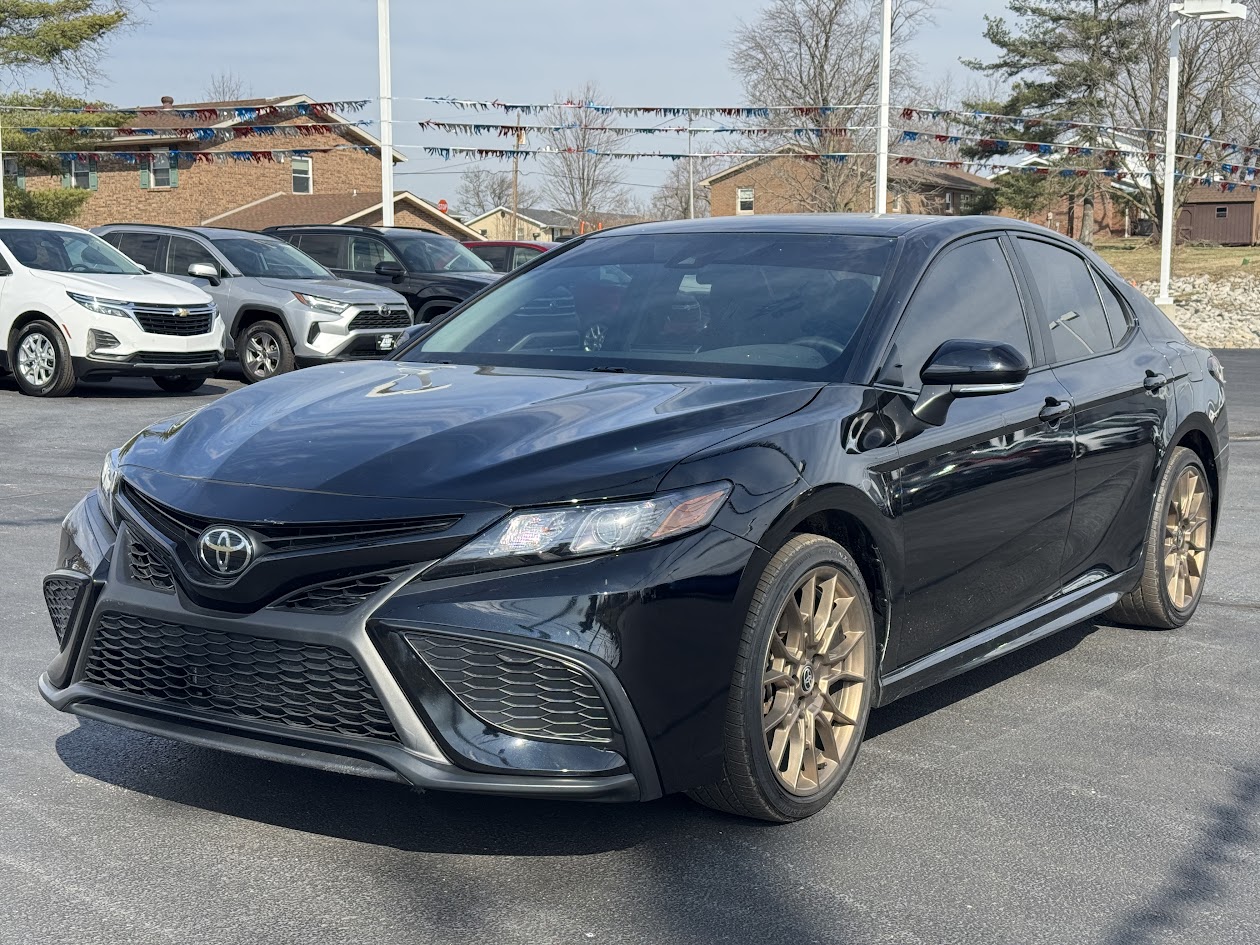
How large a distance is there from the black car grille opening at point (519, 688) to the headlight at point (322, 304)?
46.1ft

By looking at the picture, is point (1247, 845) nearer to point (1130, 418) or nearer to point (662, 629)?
point (662, 629)

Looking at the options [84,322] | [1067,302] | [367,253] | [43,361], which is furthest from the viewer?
[367,253]

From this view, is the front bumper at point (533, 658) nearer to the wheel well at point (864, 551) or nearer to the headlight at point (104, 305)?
the wheel well at point (864, 551)

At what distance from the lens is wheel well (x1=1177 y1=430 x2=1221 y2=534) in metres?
6.30

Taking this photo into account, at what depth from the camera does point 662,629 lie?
348cm

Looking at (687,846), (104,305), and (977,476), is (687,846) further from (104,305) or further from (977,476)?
(104,305)

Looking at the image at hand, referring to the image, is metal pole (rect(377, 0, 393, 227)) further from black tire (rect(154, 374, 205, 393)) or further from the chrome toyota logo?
the chrome toyota logo

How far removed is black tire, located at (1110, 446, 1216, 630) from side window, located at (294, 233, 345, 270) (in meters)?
15.5

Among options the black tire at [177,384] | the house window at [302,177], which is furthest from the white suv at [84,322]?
the house window at [302,177]

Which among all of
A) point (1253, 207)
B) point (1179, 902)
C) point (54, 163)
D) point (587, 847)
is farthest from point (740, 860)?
point (1253, 207)

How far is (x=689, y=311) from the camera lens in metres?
4.87

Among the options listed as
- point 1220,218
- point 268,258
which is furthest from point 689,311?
point 1220,218

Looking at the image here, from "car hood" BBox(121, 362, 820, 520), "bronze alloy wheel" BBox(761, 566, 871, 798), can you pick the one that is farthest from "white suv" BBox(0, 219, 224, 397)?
"bronze alloy wheel" BBox(761, 566, 871, 798)

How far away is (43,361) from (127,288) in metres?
1.07
